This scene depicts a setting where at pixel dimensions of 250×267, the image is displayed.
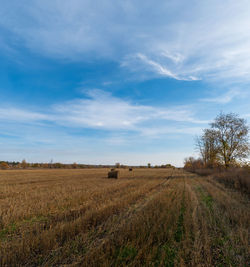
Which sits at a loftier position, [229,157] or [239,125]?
[239,125]

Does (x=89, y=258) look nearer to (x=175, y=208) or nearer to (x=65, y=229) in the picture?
(x=65, y=229)

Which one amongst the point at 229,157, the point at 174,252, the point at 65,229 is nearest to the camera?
the point at 174,252

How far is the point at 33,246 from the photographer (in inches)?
163

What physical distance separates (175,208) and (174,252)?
3.82 m

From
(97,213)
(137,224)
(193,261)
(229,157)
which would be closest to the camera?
(193,261)

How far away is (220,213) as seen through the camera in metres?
7.06

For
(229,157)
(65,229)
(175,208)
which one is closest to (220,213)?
(175,208)

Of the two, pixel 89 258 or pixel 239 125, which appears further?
pixel 239 125

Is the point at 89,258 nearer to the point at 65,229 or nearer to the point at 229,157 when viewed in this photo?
the point at 65,229

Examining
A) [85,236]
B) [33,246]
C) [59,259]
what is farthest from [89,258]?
[33,246]

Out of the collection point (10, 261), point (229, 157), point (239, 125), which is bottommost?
point (10, 261)

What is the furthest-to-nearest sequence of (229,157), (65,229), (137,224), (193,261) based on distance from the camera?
1. (229,157)
2. (137,224)
3. (65,229)
4. (193,261)

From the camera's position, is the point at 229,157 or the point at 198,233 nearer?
the point at 198,233

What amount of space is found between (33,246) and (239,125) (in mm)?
36653
